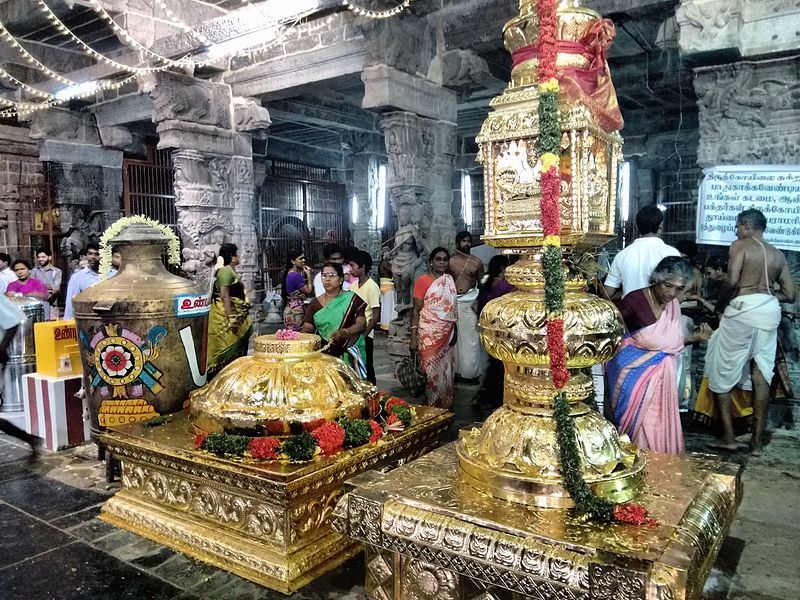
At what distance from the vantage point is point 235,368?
132 inches

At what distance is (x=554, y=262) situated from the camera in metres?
2.01

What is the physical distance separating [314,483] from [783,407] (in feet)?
14.7

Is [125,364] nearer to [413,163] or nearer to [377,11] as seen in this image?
[413,163]

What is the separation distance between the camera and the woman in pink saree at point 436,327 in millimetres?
5621

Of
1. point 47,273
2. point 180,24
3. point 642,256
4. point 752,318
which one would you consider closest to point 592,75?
point 642,256

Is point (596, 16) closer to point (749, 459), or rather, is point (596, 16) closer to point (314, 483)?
point (314, 483)

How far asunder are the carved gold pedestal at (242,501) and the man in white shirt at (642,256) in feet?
6.81

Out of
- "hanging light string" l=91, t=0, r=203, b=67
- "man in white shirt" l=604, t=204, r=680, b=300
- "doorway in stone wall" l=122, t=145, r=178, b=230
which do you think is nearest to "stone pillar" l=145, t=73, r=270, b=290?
"hanging light string" l=91, t=0, r=203, b=67

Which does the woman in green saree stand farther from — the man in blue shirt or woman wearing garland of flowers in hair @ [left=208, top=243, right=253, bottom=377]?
the man in blue shirt

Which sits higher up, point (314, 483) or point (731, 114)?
point (731, 114)

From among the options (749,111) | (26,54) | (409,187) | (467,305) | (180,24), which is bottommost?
(467,305)

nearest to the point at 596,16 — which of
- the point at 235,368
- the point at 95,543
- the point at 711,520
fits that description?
the point at 711,520

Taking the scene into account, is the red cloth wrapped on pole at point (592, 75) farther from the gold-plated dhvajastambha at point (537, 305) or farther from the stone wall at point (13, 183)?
the stone wall at point (13, 183)

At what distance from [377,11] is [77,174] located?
693 cm
